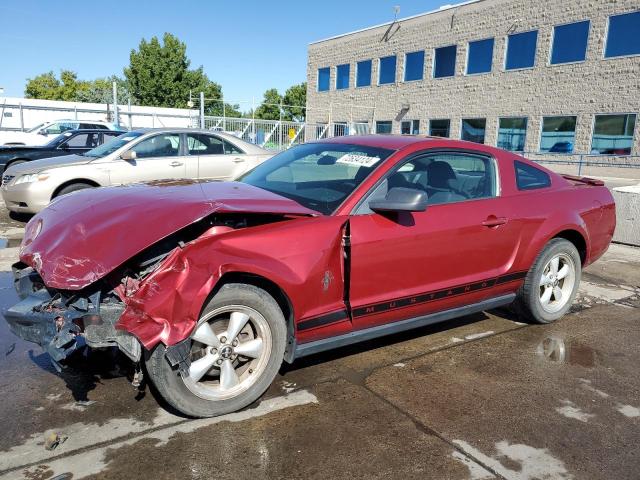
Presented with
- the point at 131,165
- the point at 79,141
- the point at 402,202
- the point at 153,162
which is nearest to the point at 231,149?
the point at 153,162

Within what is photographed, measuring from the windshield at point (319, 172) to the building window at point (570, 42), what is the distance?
20.1 m

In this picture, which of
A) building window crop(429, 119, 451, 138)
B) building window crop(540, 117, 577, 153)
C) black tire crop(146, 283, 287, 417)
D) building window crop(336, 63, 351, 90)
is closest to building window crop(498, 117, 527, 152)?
building window crop(540, 117, 577, 153)

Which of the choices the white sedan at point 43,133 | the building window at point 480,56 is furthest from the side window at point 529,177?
the building window at point 480,56

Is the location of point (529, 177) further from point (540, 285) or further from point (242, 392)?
point (242, 392)

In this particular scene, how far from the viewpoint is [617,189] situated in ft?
28.4

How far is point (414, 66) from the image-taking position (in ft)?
90.6

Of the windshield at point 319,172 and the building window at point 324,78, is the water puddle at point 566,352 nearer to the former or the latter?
the windshield at point 319,172

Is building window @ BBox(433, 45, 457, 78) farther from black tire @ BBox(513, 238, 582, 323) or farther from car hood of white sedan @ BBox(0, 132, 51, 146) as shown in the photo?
black tire @ BBox(513, 238, 582, 323)

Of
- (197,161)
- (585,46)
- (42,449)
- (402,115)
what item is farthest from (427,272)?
(402,115)

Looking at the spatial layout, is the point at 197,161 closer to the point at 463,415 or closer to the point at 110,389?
the point at 110,389

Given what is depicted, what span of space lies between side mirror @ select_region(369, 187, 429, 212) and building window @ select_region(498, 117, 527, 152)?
21277 mm

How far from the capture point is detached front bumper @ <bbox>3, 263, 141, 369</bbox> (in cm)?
265

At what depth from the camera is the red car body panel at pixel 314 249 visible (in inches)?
105

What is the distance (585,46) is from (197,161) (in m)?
18.1
